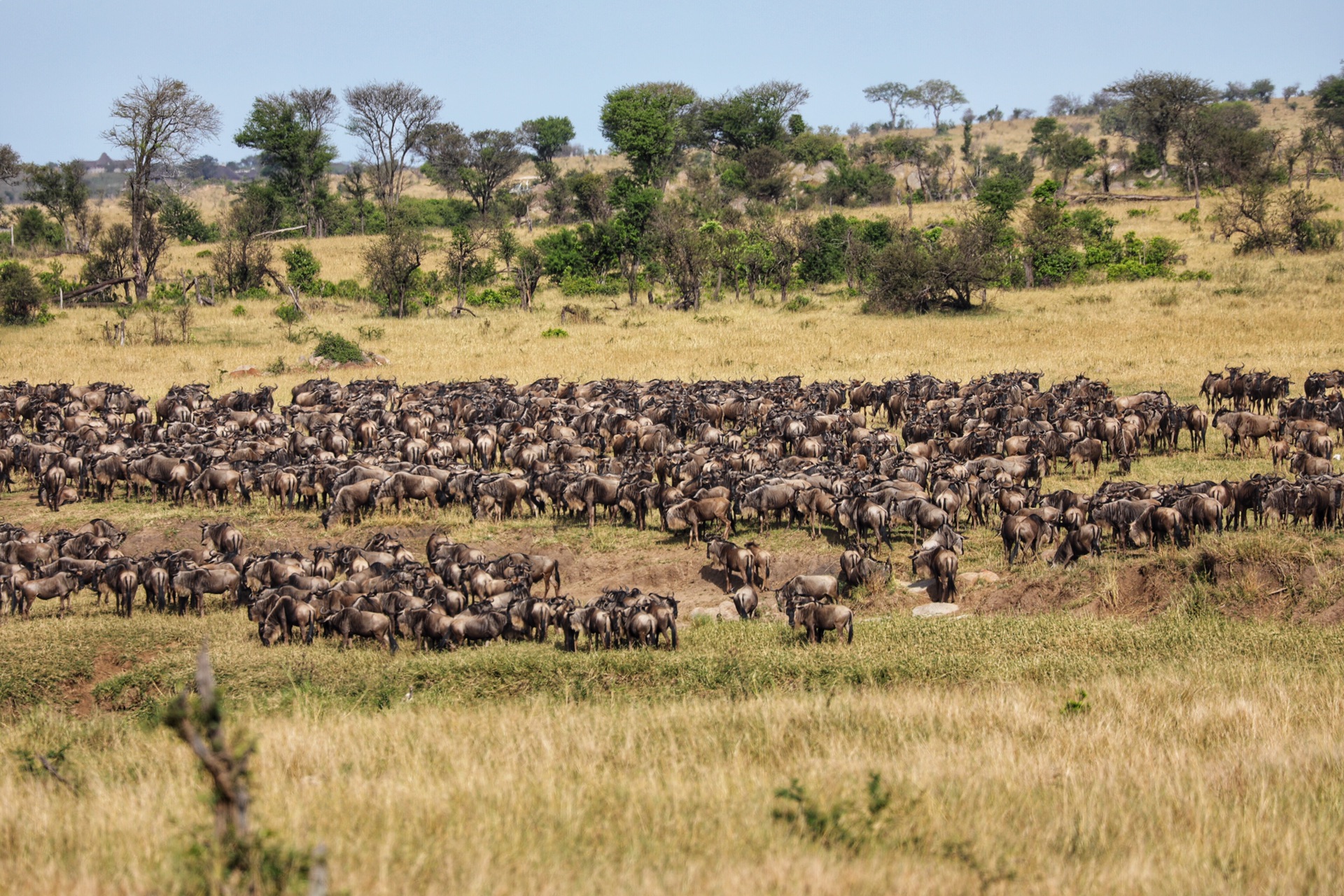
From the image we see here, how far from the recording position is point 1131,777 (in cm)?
761

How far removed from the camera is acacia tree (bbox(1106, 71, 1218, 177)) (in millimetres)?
77125

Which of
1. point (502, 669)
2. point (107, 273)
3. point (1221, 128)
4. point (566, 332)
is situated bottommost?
point (502, 669)

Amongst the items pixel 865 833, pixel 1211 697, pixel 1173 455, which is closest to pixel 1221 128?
pixel 1173 455

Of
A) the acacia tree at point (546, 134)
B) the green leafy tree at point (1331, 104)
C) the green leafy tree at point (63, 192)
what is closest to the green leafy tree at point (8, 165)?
the green leafy tree at point (63, 192)

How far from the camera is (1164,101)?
77.7m

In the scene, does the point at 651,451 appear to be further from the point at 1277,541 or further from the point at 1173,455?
the point at 1277,541

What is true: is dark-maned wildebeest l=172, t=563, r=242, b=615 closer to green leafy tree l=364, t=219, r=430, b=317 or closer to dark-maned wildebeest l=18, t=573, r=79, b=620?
dark-maned wildebeest l=18, t=573, r=79, b=620

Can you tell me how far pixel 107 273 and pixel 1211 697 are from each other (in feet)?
187

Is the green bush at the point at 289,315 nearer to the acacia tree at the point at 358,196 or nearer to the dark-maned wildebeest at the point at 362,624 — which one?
the acacia tree at the point at 358,196

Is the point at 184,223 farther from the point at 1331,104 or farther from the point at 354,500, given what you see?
the point at 1331,104

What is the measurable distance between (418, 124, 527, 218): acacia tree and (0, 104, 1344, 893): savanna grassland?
62.3 metres

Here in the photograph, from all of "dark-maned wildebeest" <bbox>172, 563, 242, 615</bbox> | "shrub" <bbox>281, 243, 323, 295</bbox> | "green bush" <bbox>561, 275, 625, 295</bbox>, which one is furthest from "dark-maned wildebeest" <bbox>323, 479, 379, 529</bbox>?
"shrub" <bbox>281, 243, 323, 295</bbox>

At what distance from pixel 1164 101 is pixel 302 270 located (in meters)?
59.6

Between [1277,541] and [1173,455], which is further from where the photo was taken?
[1173,455]
